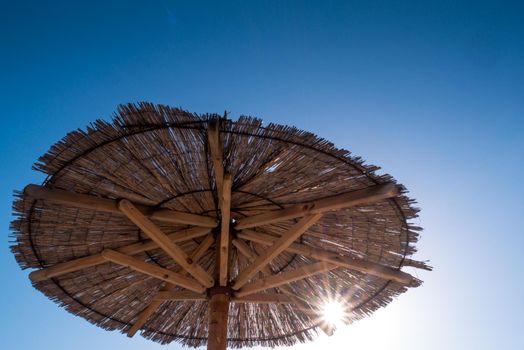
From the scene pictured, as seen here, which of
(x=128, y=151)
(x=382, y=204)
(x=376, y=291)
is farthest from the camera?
(x=376, y=291)

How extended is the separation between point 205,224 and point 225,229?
66 centimetres

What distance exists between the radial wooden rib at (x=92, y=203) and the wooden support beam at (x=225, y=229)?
24.2 inches

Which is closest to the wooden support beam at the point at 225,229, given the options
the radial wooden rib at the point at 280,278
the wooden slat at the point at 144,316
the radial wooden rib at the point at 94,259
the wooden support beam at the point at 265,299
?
the radial wooden rib at the point at 280,278

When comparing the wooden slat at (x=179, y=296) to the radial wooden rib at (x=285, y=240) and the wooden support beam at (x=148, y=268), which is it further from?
the radial wooden rib at (x=285, y=240)

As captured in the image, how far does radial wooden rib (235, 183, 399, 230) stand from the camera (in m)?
4.65

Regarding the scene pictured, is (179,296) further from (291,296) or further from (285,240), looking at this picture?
(285,240)

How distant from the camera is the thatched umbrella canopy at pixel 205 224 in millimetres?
4730

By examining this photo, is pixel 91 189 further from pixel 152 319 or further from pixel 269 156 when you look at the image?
pixel 152 319

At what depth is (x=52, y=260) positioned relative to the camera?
18.7 ft

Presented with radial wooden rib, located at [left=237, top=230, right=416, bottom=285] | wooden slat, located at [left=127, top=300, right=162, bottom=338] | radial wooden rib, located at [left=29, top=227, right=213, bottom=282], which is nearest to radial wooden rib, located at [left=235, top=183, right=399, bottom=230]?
radial wooden rib, located at [left=237, top=230, right=416, bottom=285]

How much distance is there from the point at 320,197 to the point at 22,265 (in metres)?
3.55

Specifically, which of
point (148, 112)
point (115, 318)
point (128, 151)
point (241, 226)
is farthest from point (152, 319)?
point (148, 112)

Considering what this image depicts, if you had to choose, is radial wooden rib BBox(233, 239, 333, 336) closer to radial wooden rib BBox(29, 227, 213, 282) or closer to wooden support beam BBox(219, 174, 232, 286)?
radial wooden rib BBox(29, 227, 213, 282)

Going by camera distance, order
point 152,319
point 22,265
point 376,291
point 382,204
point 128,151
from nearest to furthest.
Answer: point 128,151
point 382,204
point 22,265
point 376,291
point 152,319
